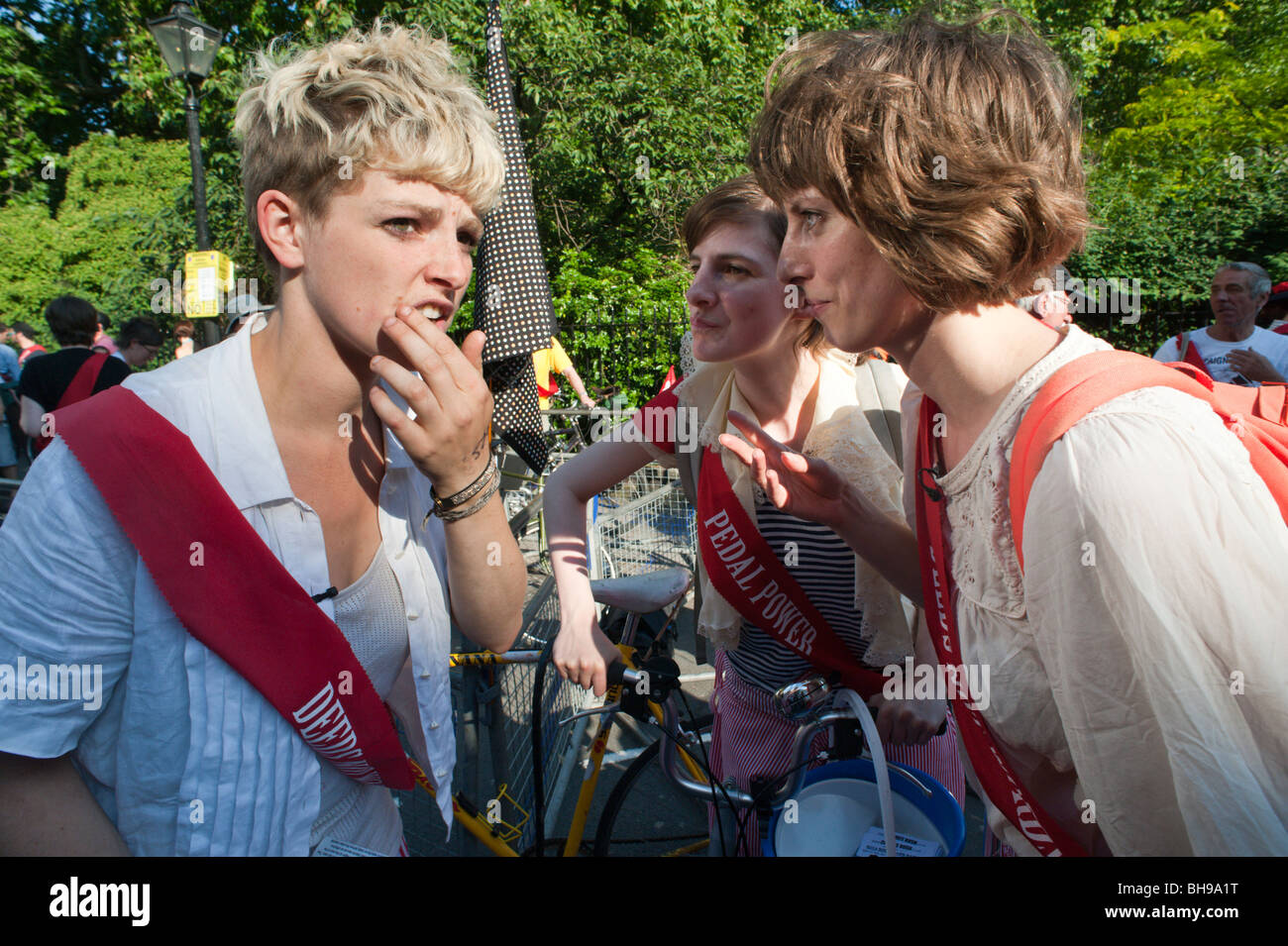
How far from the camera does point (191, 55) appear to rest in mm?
7375

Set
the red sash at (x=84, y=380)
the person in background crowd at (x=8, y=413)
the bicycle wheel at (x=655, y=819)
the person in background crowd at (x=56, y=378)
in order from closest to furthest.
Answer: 1. the bicycle wheel at (x=655, y=819)
2. the red sash at (x=84, y=380)
3. the person in background crowd at (x=56, y=378)
4. the person in background crowd at (x=8, y=413)

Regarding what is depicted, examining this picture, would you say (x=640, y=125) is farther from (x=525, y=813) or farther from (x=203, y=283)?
(x=525, y=813)

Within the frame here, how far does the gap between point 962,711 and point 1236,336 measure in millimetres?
6057

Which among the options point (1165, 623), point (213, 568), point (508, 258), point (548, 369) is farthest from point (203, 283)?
point (1165, 623)

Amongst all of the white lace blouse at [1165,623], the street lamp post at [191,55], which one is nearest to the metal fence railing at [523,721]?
the white lace blouse at [1165,623]

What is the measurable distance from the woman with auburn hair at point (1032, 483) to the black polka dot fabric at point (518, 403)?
4.52 ft

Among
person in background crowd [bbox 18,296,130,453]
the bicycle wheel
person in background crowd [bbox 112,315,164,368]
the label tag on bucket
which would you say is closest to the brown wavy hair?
the label tag on bucket

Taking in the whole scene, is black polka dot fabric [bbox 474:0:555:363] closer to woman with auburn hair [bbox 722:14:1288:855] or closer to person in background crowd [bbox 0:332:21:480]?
woman with auburn hair [bbox 722:14:1288:855]

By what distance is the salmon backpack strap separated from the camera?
1.05m

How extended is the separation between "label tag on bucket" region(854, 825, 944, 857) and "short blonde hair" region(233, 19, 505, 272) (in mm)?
1612

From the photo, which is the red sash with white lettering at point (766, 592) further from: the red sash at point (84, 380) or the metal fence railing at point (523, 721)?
the red sash at point (84, 380)

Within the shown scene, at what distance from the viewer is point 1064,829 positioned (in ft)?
4.37

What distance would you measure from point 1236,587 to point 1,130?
75.8 feet

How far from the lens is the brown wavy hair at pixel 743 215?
2.20m
